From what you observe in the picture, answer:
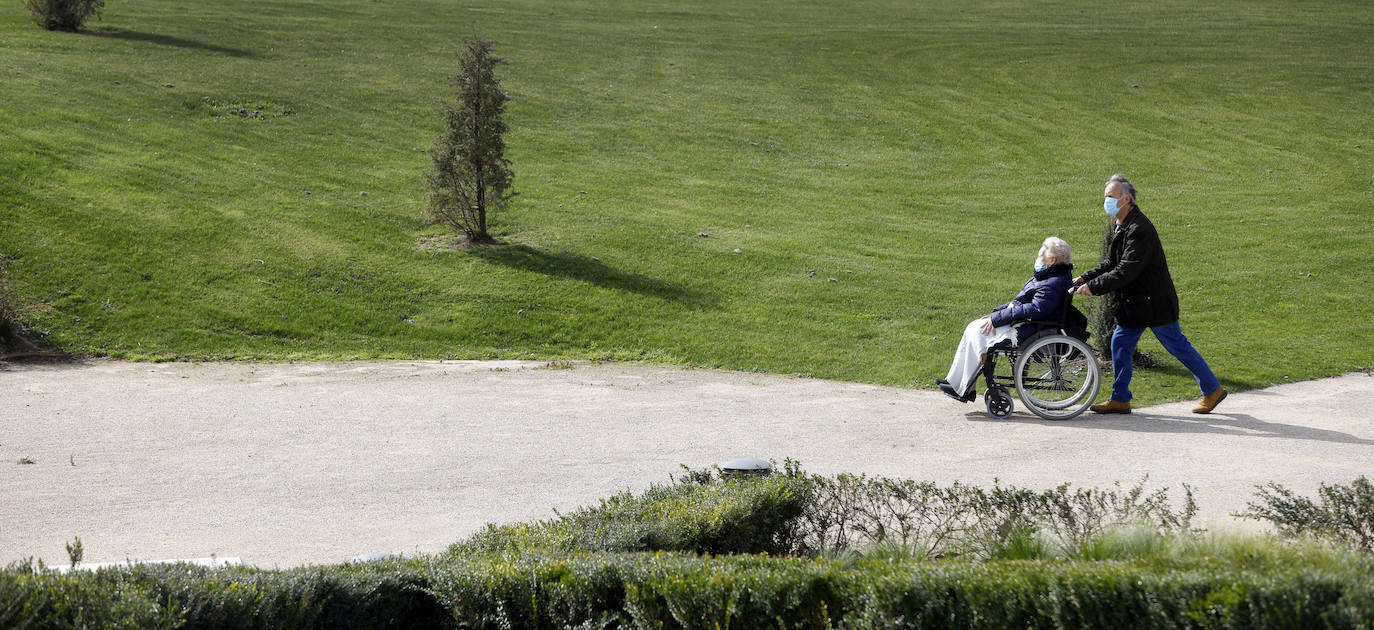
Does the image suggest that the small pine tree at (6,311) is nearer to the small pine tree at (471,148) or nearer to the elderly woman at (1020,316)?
the small pine tree at (471,148)

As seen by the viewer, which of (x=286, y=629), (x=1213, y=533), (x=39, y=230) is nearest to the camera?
(x=286, y=629)

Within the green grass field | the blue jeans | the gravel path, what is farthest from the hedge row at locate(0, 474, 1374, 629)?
the green grass field

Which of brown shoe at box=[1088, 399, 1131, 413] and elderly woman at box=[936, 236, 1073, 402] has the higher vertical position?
elderly woman at box=[936, 236, 1073, 402]

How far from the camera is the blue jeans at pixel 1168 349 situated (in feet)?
32.4

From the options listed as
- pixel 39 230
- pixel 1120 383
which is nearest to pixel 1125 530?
pixel 1120 383

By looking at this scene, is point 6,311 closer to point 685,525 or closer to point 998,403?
point 685,525

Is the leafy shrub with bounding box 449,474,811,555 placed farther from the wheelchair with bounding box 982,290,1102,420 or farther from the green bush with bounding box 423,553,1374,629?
the wheelchair with bounding box 982,290,1102,420

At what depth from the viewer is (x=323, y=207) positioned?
1919cm

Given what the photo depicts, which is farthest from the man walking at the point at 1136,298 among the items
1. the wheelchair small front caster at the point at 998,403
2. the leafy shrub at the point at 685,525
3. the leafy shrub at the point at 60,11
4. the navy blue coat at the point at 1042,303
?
the leafy shrub at the point at 60,11

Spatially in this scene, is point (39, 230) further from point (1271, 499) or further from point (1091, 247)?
point (1091, 247)

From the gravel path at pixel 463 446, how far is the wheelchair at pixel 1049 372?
19 cm

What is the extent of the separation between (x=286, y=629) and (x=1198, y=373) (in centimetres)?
868

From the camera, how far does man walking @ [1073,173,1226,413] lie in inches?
389

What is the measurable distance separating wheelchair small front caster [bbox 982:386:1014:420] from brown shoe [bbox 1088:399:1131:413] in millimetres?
893
